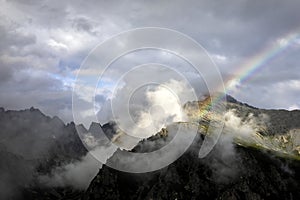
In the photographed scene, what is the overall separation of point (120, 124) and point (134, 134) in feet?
83.3

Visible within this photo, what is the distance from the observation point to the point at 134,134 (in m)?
194

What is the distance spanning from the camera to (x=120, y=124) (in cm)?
16988

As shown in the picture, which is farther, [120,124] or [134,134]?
[134,134]
